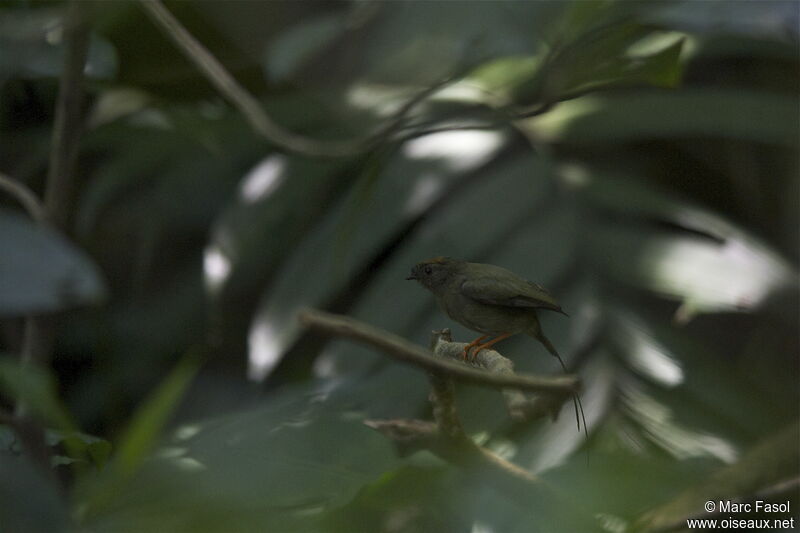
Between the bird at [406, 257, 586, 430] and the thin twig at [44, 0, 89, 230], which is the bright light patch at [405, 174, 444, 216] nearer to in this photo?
the thin twig at [44, 0, 89, 230]

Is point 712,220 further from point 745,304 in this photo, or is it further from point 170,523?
point 170,523

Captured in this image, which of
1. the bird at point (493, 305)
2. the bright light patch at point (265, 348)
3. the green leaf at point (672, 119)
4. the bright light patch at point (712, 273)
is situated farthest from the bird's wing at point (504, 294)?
the green leaf at point (672, 119)

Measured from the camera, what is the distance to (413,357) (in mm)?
203

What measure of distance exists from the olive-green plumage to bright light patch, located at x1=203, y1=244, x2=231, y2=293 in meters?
0.55

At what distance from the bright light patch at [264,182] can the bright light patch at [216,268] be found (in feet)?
0.37

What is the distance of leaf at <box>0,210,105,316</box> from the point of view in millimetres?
288

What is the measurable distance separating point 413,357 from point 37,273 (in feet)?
0.57

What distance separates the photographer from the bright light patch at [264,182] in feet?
3.43

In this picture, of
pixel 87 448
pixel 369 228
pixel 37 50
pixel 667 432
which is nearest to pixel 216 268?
pixel 369 228

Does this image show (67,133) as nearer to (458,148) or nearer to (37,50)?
(37,50)

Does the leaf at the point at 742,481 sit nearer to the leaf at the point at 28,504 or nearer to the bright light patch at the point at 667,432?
the bright light patch at the point at 667,432

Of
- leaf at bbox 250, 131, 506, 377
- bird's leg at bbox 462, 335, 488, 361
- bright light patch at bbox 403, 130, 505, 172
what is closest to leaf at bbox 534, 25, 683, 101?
bird's leg at bbox 462, 335, 488, 361

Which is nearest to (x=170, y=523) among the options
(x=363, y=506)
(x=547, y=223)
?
(x=363, y=506)

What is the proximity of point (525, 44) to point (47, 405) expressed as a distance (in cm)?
36
